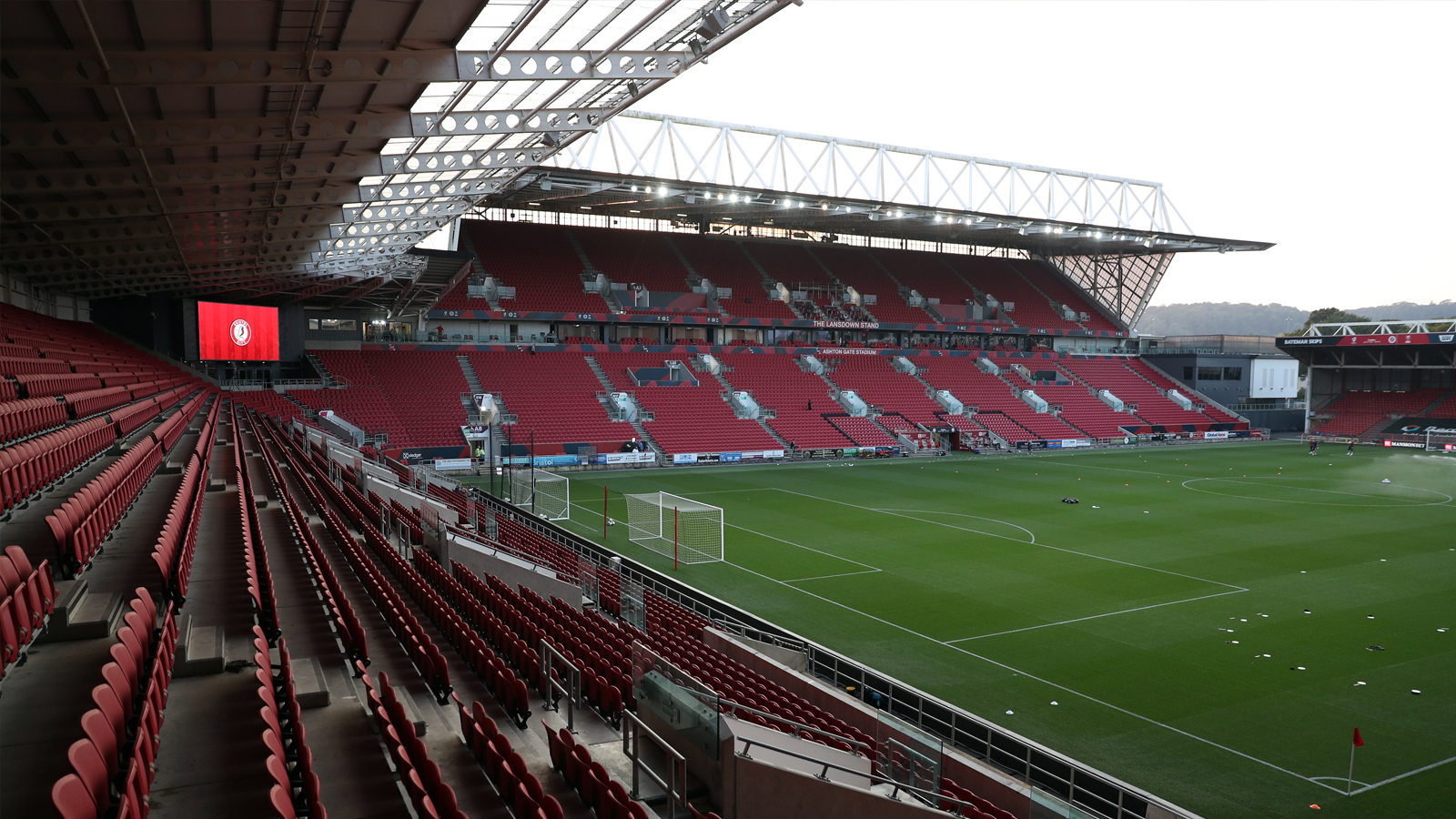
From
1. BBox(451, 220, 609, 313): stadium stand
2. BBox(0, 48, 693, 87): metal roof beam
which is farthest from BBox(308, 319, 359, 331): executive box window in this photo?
BBox(0, 48, 693, 87): metal roof beam

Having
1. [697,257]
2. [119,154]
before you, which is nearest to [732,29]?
[119,154]

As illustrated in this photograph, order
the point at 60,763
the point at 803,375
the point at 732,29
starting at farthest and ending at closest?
the point at 803,375 → the point at 732,29 → the point at 60,763

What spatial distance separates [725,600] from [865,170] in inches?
1440

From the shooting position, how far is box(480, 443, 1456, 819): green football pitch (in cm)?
1167

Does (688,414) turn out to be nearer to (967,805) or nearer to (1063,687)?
(1063,687)

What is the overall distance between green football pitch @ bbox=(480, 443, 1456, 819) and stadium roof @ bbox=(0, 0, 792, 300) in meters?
11.2

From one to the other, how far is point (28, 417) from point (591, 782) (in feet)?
30.6

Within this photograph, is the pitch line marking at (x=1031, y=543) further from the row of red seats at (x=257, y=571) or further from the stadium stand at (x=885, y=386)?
the stadium stand at (x=885, y=386)

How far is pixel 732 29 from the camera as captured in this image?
15.7 m

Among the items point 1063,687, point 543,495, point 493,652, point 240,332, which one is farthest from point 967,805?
point 240,332

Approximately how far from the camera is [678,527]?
24750mm

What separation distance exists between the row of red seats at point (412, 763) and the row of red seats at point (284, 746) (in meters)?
0.51

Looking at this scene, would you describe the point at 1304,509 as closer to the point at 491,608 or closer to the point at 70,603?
the point at 491,608

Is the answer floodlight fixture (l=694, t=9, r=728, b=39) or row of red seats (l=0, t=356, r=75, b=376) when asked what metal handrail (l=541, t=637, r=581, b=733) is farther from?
floodlight fixture (l=694, t=9, r=728, b=39)
